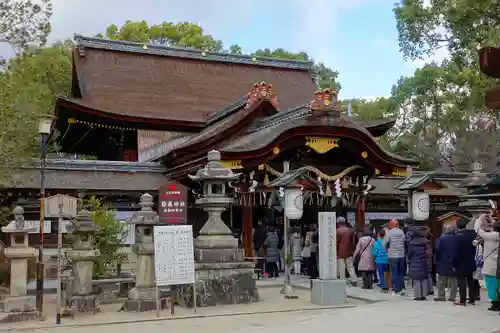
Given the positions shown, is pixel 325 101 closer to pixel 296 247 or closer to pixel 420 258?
pixel 296 247

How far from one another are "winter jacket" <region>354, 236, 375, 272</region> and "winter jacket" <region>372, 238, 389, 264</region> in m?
0.17

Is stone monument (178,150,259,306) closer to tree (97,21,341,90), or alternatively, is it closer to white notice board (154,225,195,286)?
white notice board (154,225,195,286)

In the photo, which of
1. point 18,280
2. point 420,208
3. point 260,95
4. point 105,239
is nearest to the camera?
point 18,280

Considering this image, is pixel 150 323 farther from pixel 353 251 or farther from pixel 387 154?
pixel 387 154

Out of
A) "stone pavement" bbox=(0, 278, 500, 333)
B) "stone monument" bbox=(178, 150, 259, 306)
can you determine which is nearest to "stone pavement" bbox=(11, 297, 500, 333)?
"stone pavement" bbox=(0, 278, 500, 333)

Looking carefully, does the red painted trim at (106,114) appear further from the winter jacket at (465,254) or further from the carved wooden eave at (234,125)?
the winter jacket at (465,254)

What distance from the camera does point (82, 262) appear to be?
1029cm

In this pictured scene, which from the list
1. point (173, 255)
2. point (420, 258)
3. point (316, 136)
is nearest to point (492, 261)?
point (420, 258)

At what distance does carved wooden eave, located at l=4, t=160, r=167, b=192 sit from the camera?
53.9 feet

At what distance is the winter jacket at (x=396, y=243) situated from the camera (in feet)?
39.7

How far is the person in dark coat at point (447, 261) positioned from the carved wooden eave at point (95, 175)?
9387 mm

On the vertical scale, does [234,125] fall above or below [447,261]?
above

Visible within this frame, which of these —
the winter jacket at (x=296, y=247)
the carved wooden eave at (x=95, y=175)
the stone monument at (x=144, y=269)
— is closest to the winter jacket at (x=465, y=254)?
the stone monument at (x=144, y=269)

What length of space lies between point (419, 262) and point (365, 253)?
215 centimetres
